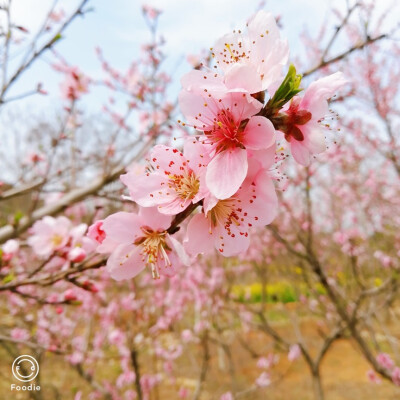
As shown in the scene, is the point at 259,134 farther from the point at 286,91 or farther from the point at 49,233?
the point at 49,233

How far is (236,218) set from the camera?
0.89 meters

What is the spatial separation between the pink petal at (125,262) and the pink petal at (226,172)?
0.36 metres

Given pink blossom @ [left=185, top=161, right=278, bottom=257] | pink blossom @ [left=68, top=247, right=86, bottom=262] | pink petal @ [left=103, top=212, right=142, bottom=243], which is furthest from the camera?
pink blossom @ [left=68, top=247, right=86, bottom=262]

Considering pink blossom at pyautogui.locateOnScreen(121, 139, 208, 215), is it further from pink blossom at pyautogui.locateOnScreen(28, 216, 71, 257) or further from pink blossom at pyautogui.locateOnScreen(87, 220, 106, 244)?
pink blossom at pyautogui.locateOnScreen(28, 216, 71, 257)

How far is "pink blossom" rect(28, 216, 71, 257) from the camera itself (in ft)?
6.05

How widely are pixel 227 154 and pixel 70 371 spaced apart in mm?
9304

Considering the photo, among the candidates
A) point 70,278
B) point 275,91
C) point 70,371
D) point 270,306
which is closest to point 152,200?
point 275,91

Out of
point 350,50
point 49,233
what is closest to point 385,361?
point 350,50

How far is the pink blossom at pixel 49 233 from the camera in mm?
1843

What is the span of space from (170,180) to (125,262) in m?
0.29

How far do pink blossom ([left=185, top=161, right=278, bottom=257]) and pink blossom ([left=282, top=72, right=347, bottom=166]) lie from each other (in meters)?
0.13

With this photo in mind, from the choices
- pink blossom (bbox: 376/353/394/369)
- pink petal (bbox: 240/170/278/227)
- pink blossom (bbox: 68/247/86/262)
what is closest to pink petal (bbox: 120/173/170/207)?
pink petal (bbox: 240/170/278/227)

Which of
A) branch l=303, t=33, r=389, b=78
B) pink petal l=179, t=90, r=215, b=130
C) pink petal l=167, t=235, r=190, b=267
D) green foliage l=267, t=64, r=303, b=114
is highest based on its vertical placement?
branch l=303, t=33, r=389, b=78

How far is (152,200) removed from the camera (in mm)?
840
